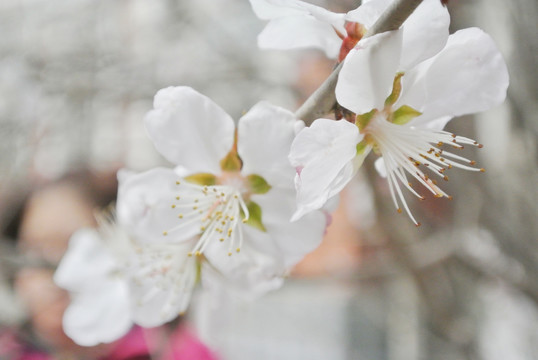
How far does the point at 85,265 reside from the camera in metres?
0.85

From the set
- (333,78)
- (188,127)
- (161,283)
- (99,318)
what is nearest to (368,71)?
(333,78)

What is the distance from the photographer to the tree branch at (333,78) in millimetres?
296

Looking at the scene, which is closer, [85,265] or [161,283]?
[161,283]

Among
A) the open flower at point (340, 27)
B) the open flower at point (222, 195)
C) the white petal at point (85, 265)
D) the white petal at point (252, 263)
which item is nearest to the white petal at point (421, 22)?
the open flower at point (340, 27)

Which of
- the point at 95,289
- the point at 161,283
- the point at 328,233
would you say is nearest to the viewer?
the point at 161,283

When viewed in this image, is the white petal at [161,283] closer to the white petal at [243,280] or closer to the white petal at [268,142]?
the white petal at [243,280]

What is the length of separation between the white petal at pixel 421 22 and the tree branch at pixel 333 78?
15 mm

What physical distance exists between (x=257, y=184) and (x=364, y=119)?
13 cm

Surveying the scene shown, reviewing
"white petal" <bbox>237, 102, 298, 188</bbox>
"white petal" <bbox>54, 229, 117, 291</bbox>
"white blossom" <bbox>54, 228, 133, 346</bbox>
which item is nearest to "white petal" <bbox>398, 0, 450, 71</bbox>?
"white petal" <bbox>237, 102, 298, 188</bbox>

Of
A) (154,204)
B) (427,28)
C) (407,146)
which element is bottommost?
(154,204)

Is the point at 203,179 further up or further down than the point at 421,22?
further down

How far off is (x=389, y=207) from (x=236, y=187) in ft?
3.39

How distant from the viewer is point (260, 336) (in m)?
3.91

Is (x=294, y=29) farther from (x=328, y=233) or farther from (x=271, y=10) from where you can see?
(x=328, y=233)
